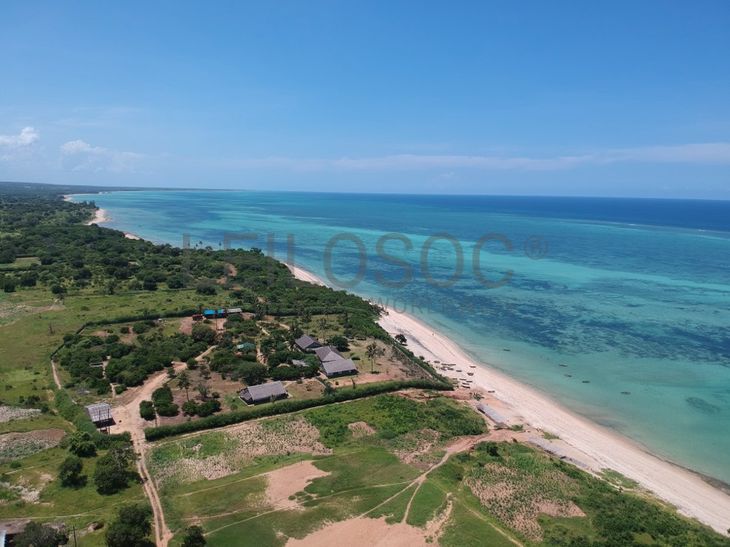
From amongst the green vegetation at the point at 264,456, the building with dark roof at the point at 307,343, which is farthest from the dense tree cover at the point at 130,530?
the building with dark roof at the point at 307,343

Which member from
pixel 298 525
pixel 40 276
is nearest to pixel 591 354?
pixel 298 525

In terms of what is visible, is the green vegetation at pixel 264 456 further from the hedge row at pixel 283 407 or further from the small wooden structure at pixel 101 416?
the small wooden structure at pixel 101 416

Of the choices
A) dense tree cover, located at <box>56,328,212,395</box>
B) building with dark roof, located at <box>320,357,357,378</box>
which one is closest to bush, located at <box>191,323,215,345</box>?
dense tree cover, located at <box>56,328,212,395</box>

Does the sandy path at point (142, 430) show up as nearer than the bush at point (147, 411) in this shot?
Yes

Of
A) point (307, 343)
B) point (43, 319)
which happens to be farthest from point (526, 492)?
point (43, 319)

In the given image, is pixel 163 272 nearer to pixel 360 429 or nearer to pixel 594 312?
pixel 360 429

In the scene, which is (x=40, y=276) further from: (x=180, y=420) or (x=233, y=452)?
(x=233, y=452)

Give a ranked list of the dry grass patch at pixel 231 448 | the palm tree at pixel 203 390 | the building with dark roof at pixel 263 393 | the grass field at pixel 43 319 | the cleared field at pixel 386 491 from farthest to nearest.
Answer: the grass field at pixel 43 319, the palm tree at pixel 203 390, the building with dark roof at pixel 263 393, the dry grass patch at pixel 231 448, the cleared field at pixel 386 491
